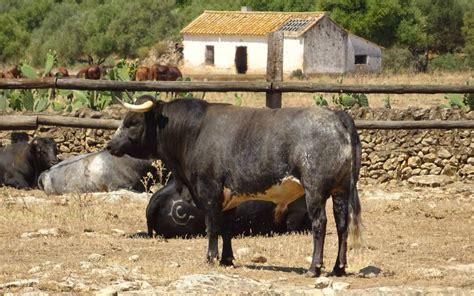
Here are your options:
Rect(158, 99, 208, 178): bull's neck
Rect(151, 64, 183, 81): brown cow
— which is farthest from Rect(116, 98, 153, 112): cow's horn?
Rect(151, 64, 183, 81): brown cow

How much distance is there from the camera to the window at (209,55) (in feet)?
225

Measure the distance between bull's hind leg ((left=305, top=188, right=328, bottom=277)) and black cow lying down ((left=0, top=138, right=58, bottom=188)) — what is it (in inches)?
308

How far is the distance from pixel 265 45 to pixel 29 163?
48.2 meters

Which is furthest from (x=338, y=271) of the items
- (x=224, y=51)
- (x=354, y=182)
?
(x=224, y=51)

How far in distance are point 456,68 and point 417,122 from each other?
49203mm

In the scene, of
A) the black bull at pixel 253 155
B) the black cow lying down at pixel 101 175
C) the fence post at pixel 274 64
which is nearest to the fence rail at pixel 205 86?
the fence post at pixel 274 64

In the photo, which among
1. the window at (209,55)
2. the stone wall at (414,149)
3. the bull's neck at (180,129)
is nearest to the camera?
the bull's neck at (180,129)

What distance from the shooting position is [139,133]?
38.5 feet

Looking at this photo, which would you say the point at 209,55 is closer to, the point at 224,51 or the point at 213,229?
the point at 224,51

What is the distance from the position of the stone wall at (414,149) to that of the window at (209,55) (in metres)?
50.5

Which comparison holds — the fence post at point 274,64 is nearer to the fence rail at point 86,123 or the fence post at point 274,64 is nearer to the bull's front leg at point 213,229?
the fence rail at point 86,123

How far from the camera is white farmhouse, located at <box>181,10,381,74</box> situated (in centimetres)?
6550

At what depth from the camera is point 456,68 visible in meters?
65.8

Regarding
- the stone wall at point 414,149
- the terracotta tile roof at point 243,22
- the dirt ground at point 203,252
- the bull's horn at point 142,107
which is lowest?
the dirt ground at point 203,252
